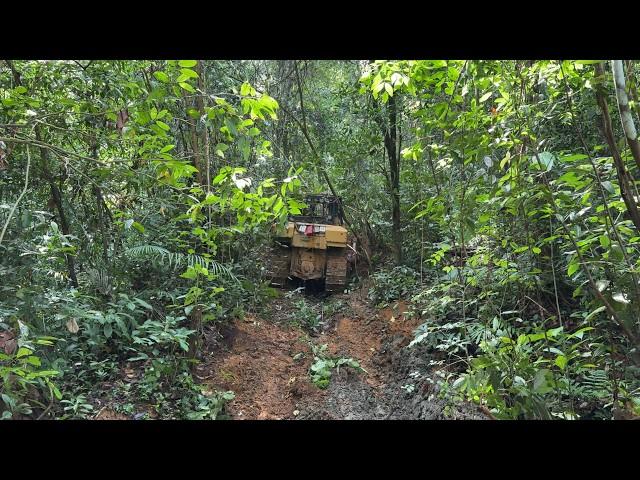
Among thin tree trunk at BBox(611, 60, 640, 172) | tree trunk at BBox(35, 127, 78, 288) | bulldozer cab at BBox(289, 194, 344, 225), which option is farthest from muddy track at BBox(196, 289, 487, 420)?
bulldozer cab at BBox(289, 194, 344, 225)

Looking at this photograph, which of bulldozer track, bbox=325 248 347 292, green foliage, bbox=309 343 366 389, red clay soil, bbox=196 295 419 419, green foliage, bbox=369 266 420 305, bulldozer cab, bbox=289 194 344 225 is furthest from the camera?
bulldozer cab, bbox=289 194 344 225

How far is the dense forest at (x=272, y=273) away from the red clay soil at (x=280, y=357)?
36 millimetres

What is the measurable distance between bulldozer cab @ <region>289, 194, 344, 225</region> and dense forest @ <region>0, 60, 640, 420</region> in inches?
84.4

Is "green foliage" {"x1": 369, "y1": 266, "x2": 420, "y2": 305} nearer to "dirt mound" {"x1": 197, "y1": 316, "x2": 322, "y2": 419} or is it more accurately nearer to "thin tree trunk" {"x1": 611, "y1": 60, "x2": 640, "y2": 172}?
"dirt mound" {"x1": 197, "y1": 316, "x2": 322, "y2": 419}

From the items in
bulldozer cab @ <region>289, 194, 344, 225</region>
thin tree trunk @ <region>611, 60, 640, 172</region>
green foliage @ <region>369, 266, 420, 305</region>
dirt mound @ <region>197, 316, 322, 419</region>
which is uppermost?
bulldozer cab @ <region>289, 194, 344, 225</region>

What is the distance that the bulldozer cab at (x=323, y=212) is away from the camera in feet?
36.8

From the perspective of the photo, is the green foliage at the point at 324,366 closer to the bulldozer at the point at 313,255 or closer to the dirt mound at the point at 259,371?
the dirt mound at the point at 259,371

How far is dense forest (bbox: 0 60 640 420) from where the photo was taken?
2629 millimetres

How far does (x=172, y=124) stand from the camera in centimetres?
762

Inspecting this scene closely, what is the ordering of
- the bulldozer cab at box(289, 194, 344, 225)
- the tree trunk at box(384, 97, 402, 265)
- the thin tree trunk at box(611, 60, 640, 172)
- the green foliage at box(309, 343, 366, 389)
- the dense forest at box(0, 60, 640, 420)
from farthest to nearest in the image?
the bulldozer cab at box(289, 194, 344, 225), the tree trunk at box(384, 97, 402, 265), the green foliage at box(309, 343, 366, 389), the dense forest at box(0, 60, 640, 420), the thin tree trunk at box(611, 60, 640, 172)

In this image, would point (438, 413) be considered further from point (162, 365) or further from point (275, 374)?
point (162, 365)
